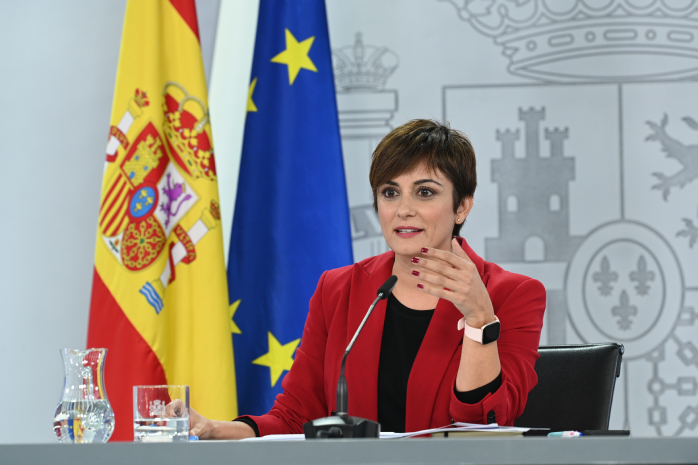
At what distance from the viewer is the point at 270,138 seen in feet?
8.70

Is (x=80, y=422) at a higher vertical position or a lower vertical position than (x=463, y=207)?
lower

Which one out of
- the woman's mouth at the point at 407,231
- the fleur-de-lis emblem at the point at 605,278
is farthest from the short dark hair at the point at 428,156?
the fleur-de-lis emblem at the point at 605,278

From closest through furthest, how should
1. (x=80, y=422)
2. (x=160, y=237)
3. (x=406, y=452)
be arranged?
(x=406, y=452), (x=80, y=422), (x=160, y=237)

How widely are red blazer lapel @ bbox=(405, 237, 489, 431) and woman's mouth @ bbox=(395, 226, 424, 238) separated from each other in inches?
7.2

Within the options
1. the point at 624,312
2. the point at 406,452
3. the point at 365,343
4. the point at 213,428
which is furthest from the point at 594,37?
the point at 406,452

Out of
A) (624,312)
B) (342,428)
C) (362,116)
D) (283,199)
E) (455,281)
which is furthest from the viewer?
(362,116)

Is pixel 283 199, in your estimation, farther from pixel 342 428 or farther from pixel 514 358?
pixel 342 428

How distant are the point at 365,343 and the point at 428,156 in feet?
1.63

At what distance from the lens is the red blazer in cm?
160

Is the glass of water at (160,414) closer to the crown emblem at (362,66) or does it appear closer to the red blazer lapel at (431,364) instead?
the red blazer lapel at (431,364)

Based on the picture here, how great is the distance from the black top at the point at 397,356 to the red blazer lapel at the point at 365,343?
0.04m

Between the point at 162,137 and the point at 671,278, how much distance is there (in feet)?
6.59

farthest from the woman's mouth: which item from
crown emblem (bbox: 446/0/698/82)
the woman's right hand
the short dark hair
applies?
crown emblem (bbox: 446/0/698/82)

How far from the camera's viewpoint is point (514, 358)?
5.33ft
